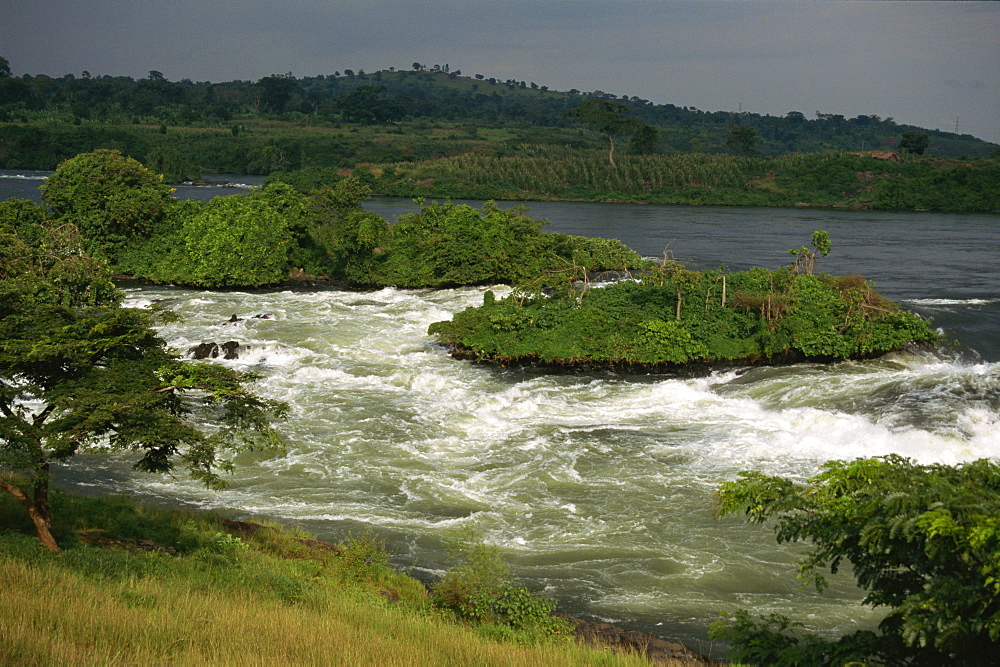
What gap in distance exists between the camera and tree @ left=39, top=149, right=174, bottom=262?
36.2 meters

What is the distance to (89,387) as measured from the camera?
10.6m

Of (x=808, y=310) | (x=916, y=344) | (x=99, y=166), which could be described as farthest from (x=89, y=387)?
(x=99, y=166)

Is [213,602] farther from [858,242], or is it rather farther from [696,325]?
[858,242]

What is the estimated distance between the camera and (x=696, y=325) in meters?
24.1

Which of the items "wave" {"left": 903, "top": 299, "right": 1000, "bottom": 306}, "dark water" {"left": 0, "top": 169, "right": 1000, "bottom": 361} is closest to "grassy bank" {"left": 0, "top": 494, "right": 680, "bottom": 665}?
"dark water" {"left": 0, "top": 169, "right": 1000, "bottom": 361}

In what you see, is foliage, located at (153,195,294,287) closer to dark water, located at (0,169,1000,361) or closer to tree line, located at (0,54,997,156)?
dark water, located at (0,169,1000,361)

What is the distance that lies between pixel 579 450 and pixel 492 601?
721 cm

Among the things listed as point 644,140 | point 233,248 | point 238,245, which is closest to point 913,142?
point 644,140

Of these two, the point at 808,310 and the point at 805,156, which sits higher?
the point at 805,156

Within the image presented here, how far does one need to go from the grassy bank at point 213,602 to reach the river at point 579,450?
6.04 ft

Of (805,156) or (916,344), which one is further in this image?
(805,156)

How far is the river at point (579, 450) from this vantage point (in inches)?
519

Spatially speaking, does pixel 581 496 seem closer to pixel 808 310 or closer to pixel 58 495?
pixel 58 495

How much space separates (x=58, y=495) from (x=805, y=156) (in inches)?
3236
